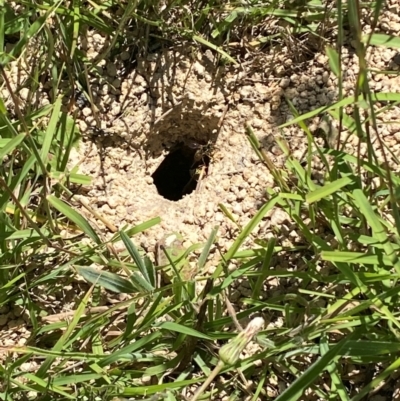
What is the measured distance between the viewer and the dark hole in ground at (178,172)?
6.18 feet

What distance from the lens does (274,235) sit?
1.63m

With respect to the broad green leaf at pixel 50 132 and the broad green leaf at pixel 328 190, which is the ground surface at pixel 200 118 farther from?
the broad green leaf at pixel 328 190

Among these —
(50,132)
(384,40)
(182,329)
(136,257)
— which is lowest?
(182,329)

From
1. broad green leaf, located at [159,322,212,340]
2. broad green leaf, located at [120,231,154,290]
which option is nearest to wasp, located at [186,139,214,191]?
broad green leaf, located at [120,231,154,290]

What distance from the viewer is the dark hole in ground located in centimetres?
188

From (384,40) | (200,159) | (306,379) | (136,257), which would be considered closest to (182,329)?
(136,257)

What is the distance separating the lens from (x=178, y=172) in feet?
6.43

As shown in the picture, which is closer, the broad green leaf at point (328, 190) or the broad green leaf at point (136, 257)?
the broad green leaf at point (328, 190)

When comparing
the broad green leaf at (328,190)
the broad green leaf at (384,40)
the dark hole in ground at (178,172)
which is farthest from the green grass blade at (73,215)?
the broad green leaf at (384,40)

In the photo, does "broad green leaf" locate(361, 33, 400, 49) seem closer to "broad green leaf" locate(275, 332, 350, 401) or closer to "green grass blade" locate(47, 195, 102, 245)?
"broad green leaf" locate(275, 332, 350, 401)

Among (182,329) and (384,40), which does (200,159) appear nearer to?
(182,329)

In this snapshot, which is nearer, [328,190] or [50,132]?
[328,190]

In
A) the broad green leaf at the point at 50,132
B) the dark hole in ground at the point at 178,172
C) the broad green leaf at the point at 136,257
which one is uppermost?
the broad green leaf at the point at 50,132

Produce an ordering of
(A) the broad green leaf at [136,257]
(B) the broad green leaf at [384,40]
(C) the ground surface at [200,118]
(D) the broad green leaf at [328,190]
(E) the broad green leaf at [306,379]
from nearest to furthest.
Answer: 1. (E) the broad green leaf at [306,379]
2. (B) the broad green leaf at [384,40]
3. (D) the broad green leaf at [328,190]
4. (A) the broad green leaf at [136,257]
5. (C) the ground surface at [200,118]
